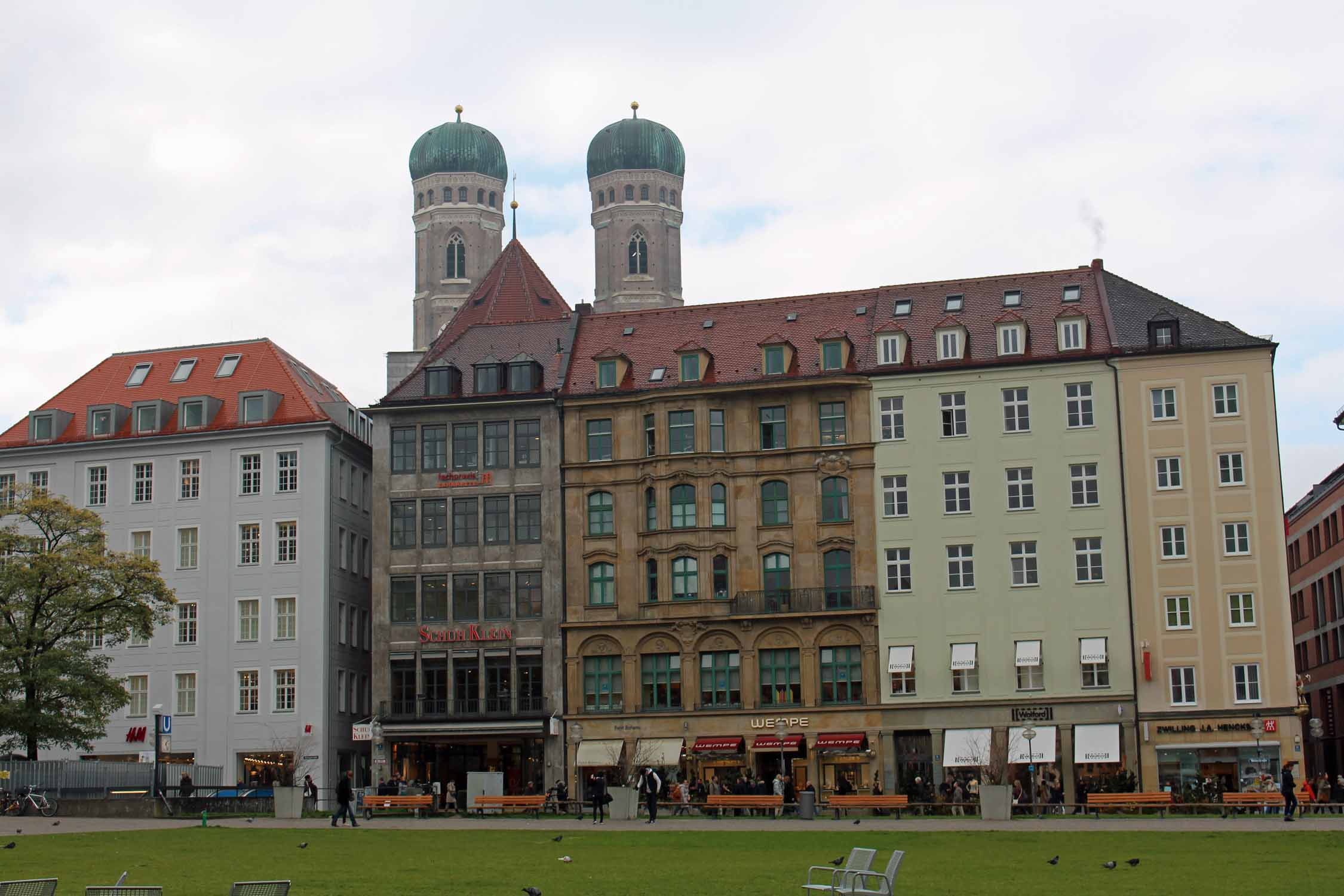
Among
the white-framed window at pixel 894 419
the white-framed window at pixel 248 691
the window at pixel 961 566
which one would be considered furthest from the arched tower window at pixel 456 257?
the window at pixel 961 566

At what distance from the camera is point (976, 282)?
248 feet

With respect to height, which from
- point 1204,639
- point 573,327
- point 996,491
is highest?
point 573,327

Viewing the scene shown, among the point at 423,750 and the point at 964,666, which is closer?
the point at 964,666

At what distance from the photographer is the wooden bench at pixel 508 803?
188 ft

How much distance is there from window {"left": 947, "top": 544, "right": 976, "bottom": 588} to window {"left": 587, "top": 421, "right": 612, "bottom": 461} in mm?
14372

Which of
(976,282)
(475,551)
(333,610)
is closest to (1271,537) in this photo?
(976,282)

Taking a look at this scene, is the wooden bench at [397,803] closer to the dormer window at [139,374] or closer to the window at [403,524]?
the window at [403,524]

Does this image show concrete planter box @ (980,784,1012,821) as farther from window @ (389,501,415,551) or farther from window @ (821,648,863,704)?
window @ (389,501,415,551)

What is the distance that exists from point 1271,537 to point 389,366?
168ft

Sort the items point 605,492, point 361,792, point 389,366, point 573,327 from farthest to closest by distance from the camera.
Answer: point 389,366 → point 573,327 → point 605,492 → point 361,792

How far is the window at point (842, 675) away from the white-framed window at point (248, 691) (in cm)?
2310

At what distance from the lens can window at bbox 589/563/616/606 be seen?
73.1 m

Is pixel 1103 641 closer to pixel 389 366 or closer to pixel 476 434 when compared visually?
pixel 476 434

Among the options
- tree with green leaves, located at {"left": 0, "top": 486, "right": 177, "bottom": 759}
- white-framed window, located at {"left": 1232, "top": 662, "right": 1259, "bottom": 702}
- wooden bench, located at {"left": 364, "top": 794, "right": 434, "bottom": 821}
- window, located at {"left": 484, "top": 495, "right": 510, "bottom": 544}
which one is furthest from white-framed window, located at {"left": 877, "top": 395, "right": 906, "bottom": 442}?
tree with green leaves, located at {"left": 0, "top": 486, "right": 177, "bottom": 759}
